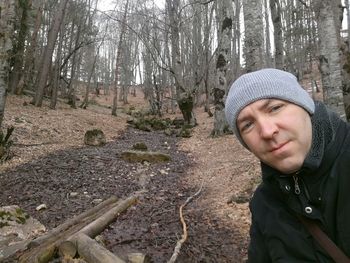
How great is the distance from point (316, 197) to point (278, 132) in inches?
13.4

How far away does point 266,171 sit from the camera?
1.72 meters

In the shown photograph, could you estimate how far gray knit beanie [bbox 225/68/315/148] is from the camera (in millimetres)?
1686

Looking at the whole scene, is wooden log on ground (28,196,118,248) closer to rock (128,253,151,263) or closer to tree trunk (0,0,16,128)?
rock (128,253,151,263)

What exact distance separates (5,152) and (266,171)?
8508mm

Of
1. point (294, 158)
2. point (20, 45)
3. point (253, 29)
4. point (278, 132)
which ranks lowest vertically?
point (294, 158)

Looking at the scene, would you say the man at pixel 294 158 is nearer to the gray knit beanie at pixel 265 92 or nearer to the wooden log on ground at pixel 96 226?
the gray knit beanie at pixel 265 92

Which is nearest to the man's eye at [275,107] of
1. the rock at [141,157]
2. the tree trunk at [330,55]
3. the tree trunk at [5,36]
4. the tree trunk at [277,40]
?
the tree trunk at [330,55]

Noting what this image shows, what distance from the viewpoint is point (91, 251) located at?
3.83 m

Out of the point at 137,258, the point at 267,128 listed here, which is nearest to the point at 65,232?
the point at 137,258

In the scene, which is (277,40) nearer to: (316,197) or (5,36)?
(5,36)

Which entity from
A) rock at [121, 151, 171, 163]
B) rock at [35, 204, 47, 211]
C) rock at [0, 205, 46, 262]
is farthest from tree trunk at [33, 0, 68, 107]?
rock at [0, 205, 46, 262]

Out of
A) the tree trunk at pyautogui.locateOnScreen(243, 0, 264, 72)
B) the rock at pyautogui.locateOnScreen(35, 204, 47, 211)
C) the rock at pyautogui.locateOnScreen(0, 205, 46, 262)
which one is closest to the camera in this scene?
the rock at pyautogui.locateOnScreen(0, 205, 46, 262)

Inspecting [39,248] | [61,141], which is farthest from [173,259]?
[61,141]

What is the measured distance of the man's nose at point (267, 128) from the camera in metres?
1.60
